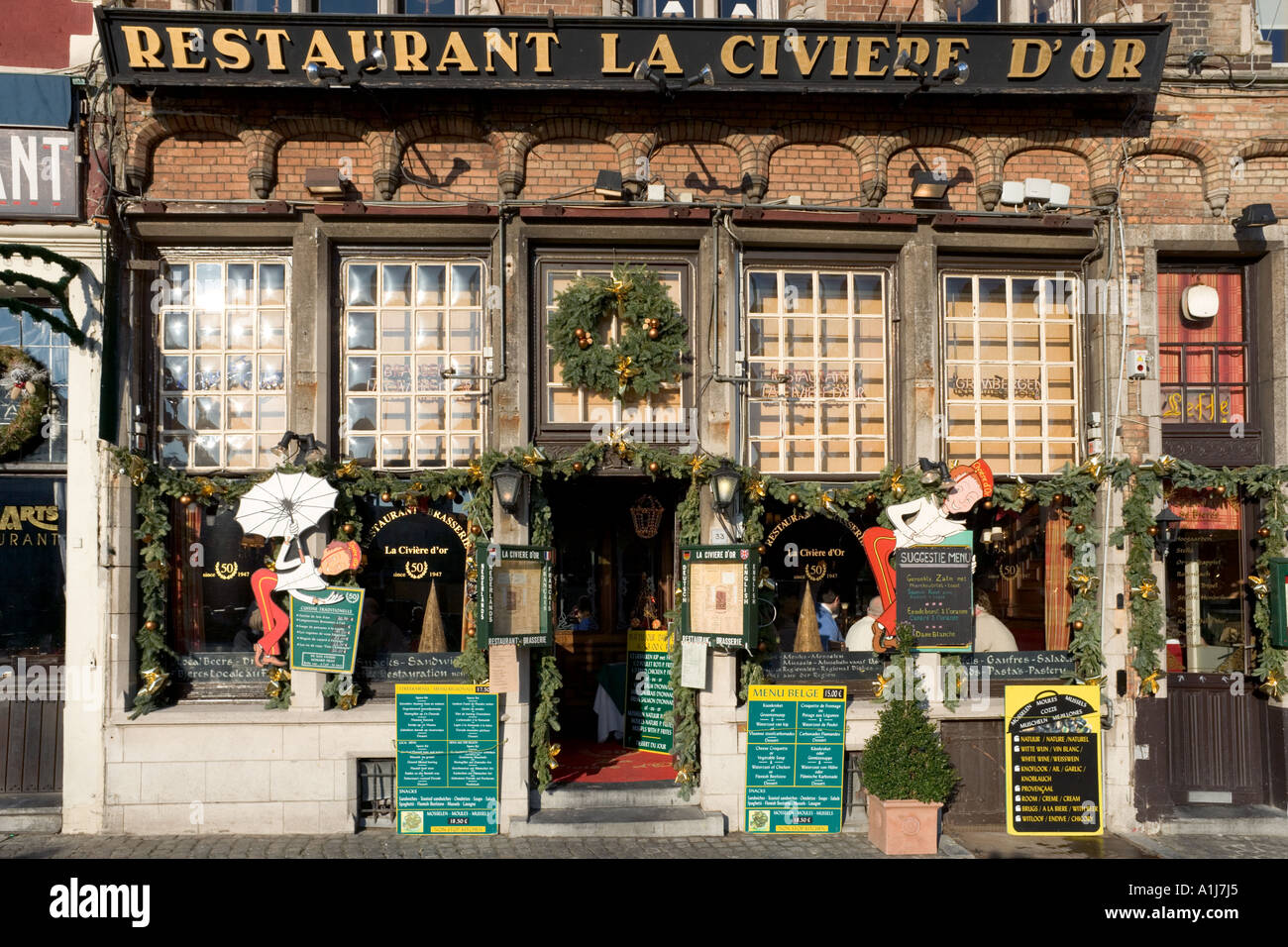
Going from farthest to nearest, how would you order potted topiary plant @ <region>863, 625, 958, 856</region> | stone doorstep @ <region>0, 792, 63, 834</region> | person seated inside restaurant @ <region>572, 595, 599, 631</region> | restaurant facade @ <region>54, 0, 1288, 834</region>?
person seated inside restaurant @ <region>572, 595, 599, 631</region> < restaurant facade @ <region>54, 0, 1288, 834</region> < stone doorstep @ <region>0, 792, 63, 834</region> < potted topiary plant @ <region>863, 625, 958, 856</region>

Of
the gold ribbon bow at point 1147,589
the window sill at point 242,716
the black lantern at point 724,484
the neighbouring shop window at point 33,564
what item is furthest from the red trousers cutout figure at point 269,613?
the gold ribbon bow at point 1147,589

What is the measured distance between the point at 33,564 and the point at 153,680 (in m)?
1.59

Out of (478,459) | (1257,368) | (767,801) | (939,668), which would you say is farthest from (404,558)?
(1257,368)

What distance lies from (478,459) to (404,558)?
115 cm

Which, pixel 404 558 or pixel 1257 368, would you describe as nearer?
pixel 404 558

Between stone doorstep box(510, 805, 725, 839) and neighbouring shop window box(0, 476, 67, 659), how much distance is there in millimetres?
4476

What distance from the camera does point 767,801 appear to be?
31.4 ft

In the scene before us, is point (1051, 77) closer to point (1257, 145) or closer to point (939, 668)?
point (1257, 145)

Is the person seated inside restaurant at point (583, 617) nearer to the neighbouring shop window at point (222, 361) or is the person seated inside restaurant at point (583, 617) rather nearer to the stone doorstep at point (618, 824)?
the stone doorstep at point (618, 824)

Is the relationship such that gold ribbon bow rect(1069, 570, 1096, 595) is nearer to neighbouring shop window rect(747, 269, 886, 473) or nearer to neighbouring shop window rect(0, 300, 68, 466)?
neighbouring shop window rect(747, 269, 886, 473)

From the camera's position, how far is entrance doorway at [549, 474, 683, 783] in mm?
11039

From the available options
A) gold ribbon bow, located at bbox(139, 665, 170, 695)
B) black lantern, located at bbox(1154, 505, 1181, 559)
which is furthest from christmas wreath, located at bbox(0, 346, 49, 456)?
black lantern, located at bbox(1154, 505, 1181, 559)

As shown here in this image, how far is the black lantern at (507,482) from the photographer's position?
30.6 ft

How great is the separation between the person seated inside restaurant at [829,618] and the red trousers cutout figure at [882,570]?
345 millimetres
